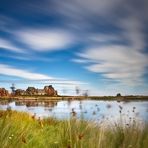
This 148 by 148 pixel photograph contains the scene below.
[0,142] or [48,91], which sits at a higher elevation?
[48,91]

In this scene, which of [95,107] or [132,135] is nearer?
[132,135]

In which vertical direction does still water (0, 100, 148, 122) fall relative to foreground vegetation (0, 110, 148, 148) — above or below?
above

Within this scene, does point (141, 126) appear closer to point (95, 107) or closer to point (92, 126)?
point (92, 126)

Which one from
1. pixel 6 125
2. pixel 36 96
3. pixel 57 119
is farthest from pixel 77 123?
pixel 36 96

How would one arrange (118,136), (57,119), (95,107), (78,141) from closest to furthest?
(78,141) < (118,136) < (95,107) < (57,119)

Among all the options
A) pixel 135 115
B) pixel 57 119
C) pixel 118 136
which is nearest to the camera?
pixel 118 136

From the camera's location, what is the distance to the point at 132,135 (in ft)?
25.5

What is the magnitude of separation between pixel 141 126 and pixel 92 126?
4.36 feet

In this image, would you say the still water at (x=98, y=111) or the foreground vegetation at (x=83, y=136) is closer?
the foreground vegetation at (x=83, y=136)

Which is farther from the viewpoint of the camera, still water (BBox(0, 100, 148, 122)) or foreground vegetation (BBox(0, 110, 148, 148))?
still water (BBox(0, 100, 148, 122))

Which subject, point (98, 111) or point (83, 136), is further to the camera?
point (98, 111)

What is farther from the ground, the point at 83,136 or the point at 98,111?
the point at 98,111

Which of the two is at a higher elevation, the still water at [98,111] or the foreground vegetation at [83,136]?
the still water at [98,111]

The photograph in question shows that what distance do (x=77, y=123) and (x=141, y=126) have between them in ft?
5.26
